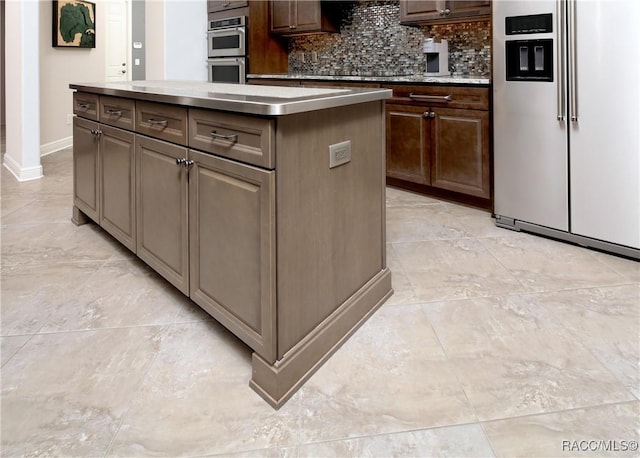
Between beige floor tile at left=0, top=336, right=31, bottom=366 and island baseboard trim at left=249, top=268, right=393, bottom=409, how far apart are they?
86cm

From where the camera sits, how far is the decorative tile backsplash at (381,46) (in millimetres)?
3772

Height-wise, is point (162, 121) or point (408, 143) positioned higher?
point (408, 143)

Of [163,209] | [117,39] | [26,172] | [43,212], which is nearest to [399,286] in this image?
[163,209]

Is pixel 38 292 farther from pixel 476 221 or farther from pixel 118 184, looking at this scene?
pixel 476 221

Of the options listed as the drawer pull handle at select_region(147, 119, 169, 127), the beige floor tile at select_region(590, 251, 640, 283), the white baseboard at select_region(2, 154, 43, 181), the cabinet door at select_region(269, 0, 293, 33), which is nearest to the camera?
the drawer pull handle at select_region(147, 119, 169, 127)

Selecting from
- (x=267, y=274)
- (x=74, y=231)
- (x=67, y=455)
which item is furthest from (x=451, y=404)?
(x=74, y=231)

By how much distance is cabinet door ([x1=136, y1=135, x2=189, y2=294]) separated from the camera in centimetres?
174

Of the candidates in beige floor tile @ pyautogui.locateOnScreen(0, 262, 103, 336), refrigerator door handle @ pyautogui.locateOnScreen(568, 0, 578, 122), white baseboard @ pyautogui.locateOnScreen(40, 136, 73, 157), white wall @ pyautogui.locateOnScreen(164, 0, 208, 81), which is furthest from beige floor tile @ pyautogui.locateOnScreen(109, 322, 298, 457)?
white baseboard @ pyautogui.locateOnScreen(40, 136, 73, 157)

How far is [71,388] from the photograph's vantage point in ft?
4.71

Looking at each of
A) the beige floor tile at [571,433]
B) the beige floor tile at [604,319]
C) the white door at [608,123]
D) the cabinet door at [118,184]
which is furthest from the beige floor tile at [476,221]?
the cabinet door at [118,184]

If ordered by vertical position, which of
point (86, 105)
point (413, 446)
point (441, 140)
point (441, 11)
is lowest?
point (413, 446)

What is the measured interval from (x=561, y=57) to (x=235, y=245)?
7.04ft

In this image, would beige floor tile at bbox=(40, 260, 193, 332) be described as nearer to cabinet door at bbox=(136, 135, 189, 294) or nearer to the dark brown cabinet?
cabinet door at bbox=(136, 135, 189, 294)

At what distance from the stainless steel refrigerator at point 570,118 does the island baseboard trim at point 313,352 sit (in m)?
1.41
